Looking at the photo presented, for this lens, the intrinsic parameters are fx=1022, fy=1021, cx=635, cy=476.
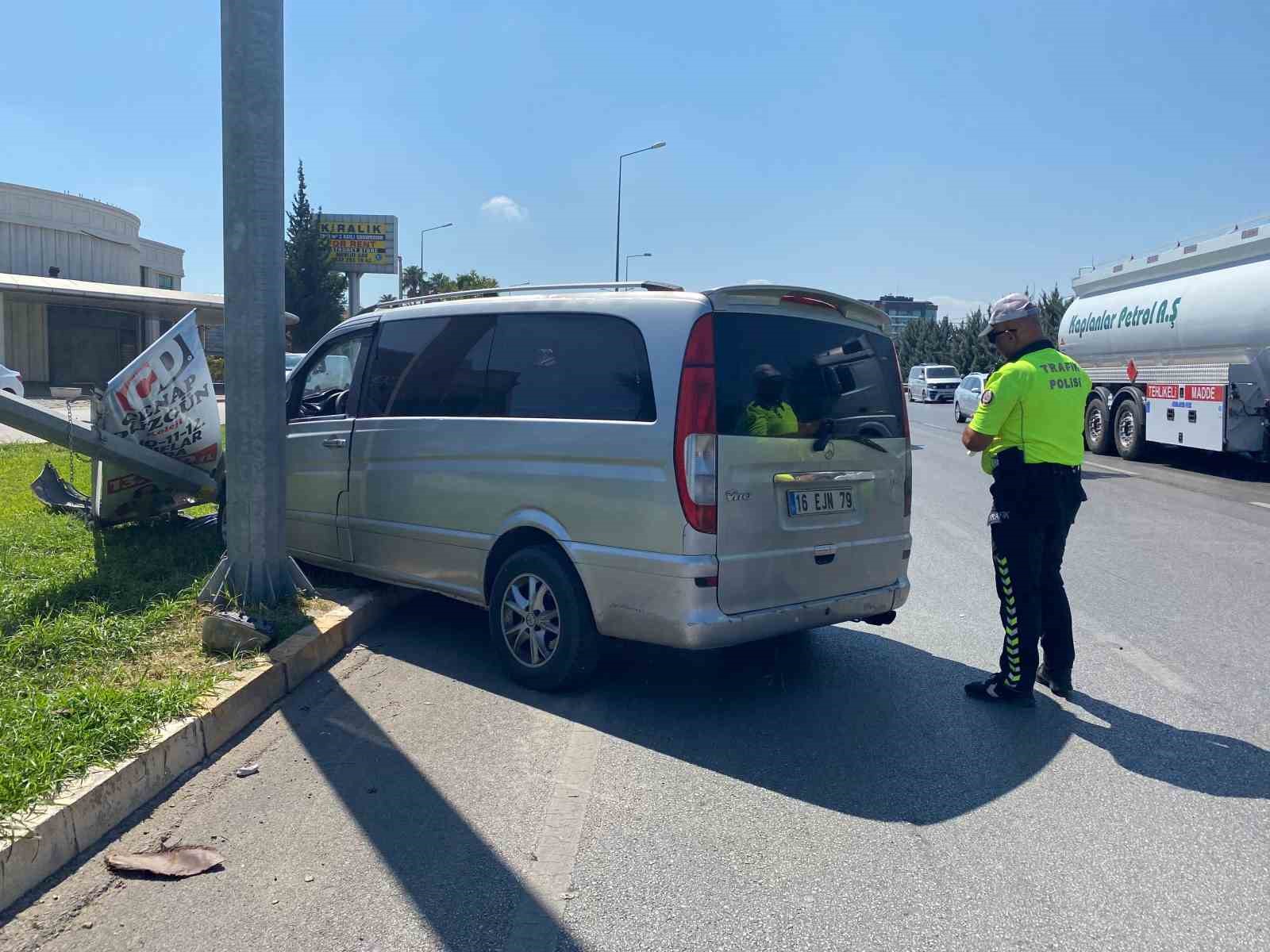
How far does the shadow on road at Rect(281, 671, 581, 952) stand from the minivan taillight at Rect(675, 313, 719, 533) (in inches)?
62.6

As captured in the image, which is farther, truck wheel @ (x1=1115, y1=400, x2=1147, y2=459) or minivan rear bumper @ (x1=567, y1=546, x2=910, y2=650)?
truck wheel @ (x1=1115, y1=400, x2=1147, y2=459)

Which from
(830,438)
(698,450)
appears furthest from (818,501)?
(698,450)

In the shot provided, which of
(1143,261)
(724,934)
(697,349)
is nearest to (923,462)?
(1143,261)

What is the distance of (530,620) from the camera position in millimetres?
5156

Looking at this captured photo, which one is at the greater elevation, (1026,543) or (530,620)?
(1026,543)

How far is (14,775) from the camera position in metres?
3.48

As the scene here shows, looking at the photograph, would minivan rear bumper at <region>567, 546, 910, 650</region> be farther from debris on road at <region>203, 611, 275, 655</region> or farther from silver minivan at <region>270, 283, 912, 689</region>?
debris on road at <region>203, 611, 275, 655</region>

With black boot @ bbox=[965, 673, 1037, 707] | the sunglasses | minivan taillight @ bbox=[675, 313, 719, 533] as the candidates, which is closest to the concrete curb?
minivan taillight @ bbox=[675, 313, 719, 533]

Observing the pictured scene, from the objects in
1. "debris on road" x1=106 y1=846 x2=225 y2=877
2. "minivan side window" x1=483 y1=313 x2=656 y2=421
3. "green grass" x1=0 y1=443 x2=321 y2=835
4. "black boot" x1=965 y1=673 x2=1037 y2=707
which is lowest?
"debris on road" x1=106 y1=846 x2=225 y2=877

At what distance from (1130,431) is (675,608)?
17198mm

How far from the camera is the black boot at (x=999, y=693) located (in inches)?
197

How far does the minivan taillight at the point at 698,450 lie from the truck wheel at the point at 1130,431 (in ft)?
53.9

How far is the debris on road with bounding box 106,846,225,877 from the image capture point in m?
3.36

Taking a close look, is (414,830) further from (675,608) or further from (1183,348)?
(1183,348)
